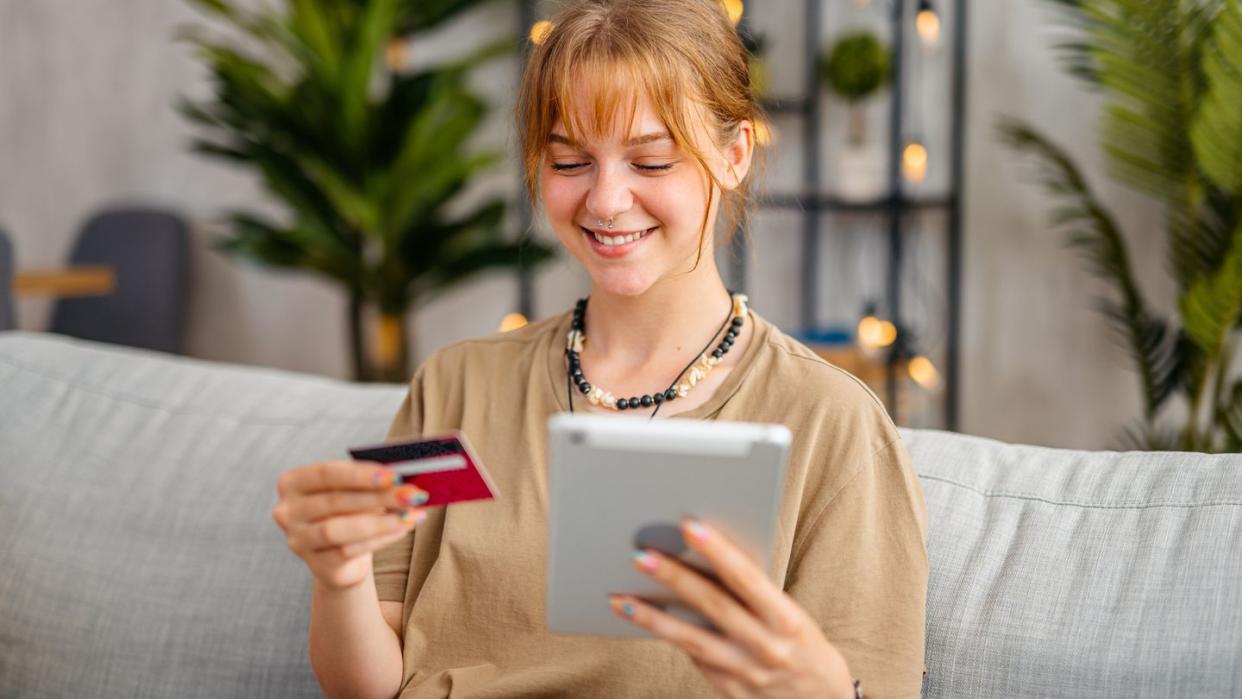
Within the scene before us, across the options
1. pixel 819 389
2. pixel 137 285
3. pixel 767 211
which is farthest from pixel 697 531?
pixel 137 285

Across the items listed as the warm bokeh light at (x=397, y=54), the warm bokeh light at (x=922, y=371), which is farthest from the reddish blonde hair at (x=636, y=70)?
the warm bokeh light at (x=397, y=54)

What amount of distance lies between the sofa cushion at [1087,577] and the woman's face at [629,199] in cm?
38

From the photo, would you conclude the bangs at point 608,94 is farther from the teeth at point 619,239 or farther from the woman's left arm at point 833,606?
the woman's left arm at point 833,606

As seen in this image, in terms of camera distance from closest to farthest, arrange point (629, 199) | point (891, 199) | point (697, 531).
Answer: point (697, 531), point (629, 199), point (891, 199)

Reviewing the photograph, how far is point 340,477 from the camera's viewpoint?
92 centimetres

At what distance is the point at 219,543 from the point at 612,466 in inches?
33.9

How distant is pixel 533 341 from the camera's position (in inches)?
52.7

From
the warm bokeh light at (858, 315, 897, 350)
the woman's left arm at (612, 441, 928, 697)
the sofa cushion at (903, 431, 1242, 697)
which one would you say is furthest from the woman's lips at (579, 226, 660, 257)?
the warm bokeh light at (858, 315, 897, 350)

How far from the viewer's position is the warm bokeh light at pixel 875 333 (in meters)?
3.12

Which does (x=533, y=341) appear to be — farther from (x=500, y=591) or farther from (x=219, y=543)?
(x=219, y=543)

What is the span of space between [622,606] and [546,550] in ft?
0.99

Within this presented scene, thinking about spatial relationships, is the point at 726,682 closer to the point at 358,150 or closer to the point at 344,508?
the point at 344,508

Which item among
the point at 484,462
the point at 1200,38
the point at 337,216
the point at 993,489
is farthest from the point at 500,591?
the point at 337,216

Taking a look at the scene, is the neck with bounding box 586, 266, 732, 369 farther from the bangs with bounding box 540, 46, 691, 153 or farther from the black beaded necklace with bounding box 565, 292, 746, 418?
the bangs with bounding box 540, 46, 691, 153
